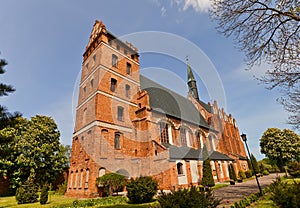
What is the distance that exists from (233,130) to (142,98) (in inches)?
1072

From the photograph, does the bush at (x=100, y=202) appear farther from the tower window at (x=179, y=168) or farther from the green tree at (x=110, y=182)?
the tower window at (x=179, y=168)

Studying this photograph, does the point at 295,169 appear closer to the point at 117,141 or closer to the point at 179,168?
the point at 179,168

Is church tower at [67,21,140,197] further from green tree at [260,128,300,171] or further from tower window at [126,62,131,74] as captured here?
green tree at [260,128,300,171]

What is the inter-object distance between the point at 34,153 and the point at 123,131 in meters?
16.2

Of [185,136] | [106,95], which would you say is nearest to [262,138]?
[185,136]

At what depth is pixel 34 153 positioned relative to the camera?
25.1 meters

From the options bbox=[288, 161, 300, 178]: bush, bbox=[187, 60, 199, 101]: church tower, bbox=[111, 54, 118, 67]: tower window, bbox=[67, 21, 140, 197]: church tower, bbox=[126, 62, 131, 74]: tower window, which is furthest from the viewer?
bbox=[187, 60, 199, 101]: church tower

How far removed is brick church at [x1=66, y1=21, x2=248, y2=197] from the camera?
15922mm

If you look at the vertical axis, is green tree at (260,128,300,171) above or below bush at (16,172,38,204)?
above

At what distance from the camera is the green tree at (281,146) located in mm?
40312

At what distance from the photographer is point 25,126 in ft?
88.3

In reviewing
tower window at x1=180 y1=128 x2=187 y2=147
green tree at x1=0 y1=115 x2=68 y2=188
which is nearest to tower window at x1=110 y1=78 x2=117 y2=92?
tower window at x1=180 y1=128 x2=187 y2=147

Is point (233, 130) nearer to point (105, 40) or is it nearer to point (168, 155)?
point (168, 155)

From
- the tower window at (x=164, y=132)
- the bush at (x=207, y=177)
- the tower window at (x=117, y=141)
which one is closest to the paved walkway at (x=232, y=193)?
the bush at (x=207, y=177)
